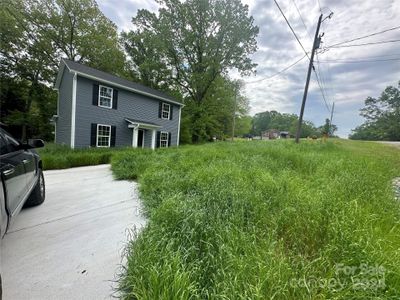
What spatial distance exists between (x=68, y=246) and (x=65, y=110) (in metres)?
13.0

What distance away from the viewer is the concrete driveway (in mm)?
1830

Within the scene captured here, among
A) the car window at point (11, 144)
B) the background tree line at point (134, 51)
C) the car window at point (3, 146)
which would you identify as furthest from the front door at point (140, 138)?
the car window at point (3, 146)

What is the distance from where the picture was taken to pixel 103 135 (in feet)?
43.0

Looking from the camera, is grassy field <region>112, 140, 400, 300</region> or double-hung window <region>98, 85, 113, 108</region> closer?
grassy field <region>112, 140, 400, 300</region>

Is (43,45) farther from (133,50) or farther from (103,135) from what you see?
(103,135)

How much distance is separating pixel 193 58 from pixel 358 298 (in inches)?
959

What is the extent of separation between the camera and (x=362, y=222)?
7.91ft

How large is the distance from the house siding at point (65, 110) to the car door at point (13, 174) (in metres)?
10.7

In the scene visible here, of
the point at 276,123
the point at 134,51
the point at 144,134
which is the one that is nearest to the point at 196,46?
the point at 134,51

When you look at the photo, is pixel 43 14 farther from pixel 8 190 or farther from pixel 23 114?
pixel 8 190

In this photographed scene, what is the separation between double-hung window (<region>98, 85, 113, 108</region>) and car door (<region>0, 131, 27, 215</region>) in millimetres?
11025

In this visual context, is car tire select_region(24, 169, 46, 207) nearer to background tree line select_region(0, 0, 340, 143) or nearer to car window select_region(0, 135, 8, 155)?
car window select_region(0, 135, 8, 155)

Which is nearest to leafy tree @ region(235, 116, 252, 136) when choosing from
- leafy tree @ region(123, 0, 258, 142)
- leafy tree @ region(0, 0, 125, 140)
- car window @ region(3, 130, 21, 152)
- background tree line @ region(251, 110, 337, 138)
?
leafy tree @ region(123, 0, 258, 142)

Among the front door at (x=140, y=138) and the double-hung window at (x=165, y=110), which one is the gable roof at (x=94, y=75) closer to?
the double-hung window at (x=165, y=110)
